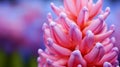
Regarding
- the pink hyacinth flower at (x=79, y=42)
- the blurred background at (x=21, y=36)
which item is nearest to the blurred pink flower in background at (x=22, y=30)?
the blurred background at (x=21, y=36)

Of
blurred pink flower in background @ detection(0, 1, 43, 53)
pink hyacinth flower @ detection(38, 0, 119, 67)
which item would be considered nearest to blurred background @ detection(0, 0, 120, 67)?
blurred pink flower in background @ detection(0, 1, 43, 53)

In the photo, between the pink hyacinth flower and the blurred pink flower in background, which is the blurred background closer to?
the blurred pink flower in background

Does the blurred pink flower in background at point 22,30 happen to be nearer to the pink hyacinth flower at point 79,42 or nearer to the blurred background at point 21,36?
the blurred background at point 21,36

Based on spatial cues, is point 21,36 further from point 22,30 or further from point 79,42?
point 79,42

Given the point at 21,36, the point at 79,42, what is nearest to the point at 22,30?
the point at 21,36

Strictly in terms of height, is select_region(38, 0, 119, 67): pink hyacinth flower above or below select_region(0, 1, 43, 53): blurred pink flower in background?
below

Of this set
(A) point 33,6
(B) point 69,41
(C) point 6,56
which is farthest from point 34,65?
(B) point 69,41

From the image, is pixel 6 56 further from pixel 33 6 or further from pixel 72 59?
pixel 72 59

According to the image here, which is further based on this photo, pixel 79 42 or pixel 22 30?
pixel 22 30
